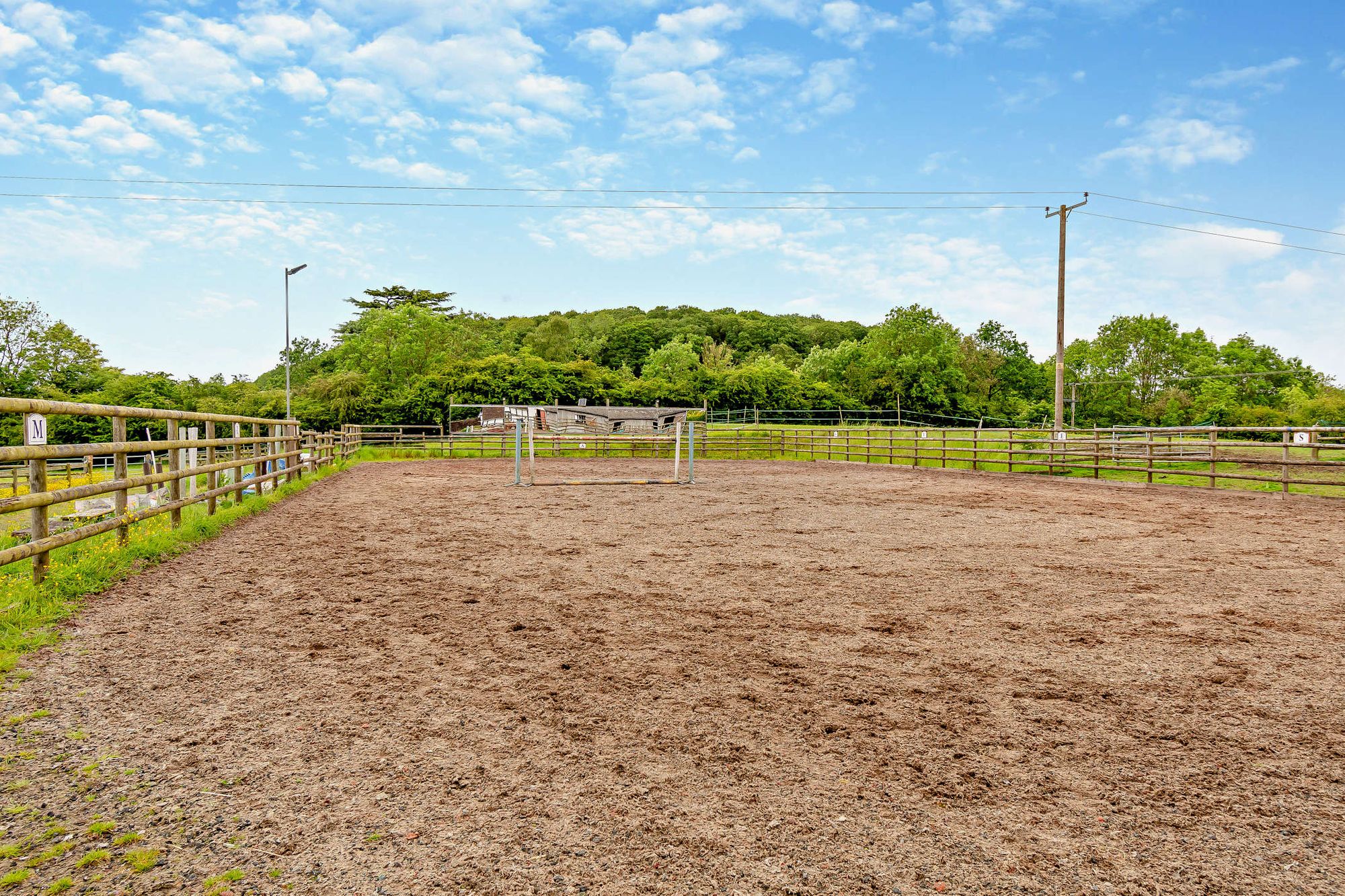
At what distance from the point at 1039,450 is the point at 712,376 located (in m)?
38.0

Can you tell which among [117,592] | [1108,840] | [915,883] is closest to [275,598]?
[117,592]

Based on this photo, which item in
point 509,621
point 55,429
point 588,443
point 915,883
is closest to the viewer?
point 915,883

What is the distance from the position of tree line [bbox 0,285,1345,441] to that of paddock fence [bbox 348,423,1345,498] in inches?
614

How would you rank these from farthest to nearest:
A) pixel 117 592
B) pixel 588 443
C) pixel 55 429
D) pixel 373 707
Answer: pixel 55 429
pixel 588 443
pixel 117 592
pixel 373 707

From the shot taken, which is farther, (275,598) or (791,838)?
(275,598)

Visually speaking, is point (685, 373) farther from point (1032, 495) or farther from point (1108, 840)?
point (1108, 840)

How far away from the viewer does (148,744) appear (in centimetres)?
270

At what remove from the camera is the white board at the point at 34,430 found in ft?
18.3

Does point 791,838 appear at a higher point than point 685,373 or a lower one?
lower

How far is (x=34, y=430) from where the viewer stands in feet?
18.8

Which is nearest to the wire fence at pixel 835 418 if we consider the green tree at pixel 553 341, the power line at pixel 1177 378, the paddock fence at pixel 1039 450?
the paddock fence at pixel 1039 450

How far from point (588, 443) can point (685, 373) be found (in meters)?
29.2

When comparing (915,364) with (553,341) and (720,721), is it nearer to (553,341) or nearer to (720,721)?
(553,341)

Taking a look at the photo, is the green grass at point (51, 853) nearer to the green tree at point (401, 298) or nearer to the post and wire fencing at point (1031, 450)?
the post and wire fencing at point (1031, 450)
